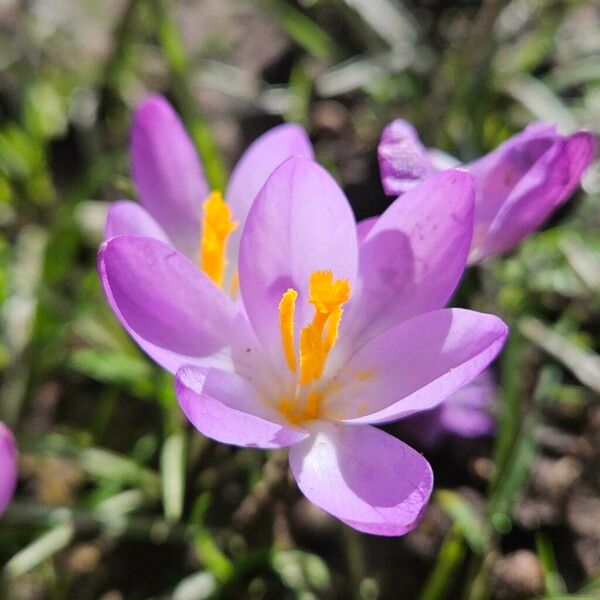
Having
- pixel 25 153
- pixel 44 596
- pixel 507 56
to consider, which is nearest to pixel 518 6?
pixel 507 56

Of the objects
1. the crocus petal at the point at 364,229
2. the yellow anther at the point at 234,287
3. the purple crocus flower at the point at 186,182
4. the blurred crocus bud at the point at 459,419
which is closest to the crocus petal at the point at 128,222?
the purple crocus flower at the point at 186,182

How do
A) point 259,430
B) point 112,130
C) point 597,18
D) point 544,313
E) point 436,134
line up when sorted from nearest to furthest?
point 259,430 < point 544,313 < point 436,134 < point 112,130 < point 597,18

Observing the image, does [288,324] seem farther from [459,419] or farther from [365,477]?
[459,419]

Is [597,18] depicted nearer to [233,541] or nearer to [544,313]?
[544,313]

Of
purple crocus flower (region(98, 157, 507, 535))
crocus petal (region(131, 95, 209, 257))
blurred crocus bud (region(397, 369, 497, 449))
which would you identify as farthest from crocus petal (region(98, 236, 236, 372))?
blurred crocus bud (region(397, 369, 497, 449))

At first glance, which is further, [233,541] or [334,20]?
[334,20]

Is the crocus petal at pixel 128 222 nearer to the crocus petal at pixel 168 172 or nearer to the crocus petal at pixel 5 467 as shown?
the crocus petal at pixel 168 172
